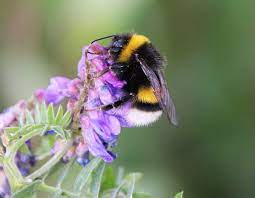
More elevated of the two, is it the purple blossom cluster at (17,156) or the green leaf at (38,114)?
the green leaf at (38,114)

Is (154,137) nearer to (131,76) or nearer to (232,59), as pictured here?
(232,59)

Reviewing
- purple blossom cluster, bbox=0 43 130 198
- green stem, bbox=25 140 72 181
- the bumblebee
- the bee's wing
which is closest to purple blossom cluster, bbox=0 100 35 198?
purple blossom cluster, bbox=0 43 130 198

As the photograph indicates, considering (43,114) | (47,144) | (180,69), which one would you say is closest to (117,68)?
(43,114)

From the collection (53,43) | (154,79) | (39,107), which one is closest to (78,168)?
(39,107)

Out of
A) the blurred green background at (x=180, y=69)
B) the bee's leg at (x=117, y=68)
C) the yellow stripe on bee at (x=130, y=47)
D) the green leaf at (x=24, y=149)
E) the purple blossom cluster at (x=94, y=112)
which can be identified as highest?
the yellow stripe on bee at (x=130, y=47)

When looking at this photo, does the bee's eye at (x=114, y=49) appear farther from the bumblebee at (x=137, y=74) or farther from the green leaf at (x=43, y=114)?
the green leaf at (x=43, y=114)

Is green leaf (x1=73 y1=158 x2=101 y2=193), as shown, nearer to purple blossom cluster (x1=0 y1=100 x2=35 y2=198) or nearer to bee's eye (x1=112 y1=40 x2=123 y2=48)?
purple blossom cluster (x1=0 y1=100 x2=35 y2=198)

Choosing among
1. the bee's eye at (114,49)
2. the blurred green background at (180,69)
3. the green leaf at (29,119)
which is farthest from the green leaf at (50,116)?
the blurred green background at (180,69)
